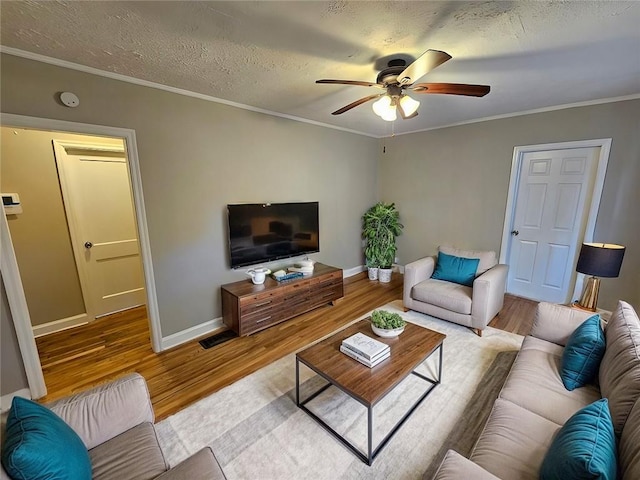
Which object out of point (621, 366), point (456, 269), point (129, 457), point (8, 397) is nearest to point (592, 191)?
point (456, 269)

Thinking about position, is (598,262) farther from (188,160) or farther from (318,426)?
(188,160)

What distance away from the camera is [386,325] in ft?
6.73

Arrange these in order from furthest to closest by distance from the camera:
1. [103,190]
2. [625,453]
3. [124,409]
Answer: [103,190], [124,409], [625,453]

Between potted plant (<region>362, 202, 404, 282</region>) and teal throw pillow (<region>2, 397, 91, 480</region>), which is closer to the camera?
teal throw pillow (<region>2, 397, 91, 480</region>)

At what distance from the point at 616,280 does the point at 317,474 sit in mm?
3855

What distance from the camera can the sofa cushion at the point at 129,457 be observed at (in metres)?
1.14

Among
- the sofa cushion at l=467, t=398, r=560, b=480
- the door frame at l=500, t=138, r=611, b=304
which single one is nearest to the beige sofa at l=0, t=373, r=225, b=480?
the sofa cushion at l=467, t=398, r=560, b=480

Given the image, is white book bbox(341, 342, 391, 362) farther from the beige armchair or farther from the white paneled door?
the white paneled door

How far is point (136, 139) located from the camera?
2.39m

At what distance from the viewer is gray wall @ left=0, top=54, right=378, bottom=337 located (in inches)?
80.8

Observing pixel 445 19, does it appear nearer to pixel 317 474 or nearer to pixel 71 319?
pixel 317 474

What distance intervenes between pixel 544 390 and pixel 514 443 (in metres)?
0.53

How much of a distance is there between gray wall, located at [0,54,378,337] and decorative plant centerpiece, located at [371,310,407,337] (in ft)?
5.98

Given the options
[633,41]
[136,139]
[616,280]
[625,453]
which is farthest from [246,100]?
[616,280]
